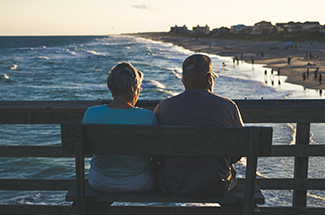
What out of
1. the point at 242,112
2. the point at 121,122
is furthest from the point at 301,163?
the point at 121,122

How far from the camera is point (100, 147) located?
2.17m

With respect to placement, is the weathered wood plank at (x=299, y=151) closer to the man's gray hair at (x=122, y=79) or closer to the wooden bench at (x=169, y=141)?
the wooden bench at (x=169, y=141)

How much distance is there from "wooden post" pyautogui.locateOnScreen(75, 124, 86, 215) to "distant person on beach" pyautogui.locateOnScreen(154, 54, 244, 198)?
0.60 metres

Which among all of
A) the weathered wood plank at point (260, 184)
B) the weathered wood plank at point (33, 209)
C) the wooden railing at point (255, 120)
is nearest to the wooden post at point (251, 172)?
the wooden railing at point (255, 120)

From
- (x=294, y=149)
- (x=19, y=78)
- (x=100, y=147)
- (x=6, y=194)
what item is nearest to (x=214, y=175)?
(x=100, y=147)

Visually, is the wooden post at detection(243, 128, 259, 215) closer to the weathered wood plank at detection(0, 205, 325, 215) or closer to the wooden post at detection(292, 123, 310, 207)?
the weathered wood plank at detection(0, 205, 325, 215)

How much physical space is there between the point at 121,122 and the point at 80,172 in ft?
1.49

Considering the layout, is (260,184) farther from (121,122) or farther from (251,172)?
(121,122)

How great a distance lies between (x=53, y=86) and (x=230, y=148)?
28.0 m

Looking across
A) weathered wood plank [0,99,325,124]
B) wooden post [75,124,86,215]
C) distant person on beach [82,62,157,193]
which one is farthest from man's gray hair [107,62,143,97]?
weathered wood plank [0,99,325,124]

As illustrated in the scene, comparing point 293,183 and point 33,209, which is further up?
point 293,183

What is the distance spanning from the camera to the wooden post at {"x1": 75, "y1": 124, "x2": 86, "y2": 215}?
215 centimetres

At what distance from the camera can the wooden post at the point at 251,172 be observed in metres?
2.12

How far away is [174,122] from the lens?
2.37 meters
